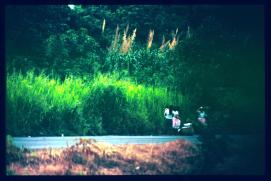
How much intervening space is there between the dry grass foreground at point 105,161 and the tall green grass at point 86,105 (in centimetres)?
43

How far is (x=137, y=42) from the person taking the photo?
265 inches

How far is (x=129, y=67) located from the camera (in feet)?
22.3

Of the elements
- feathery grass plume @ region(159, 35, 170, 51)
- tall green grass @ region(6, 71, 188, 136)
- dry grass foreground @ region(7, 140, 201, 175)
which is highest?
feathery grass plume @ region(159, 35, 170, 51)

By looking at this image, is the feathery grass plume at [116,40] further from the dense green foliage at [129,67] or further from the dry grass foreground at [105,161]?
the dry grass foreground at [105,161]

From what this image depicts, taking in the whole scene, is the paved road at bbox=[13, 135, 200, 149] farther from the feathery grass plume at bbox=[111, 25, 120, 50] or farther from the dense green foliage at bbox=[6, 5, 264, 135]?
the feathery grass plume at bbox=[111, 25, 120, 50]

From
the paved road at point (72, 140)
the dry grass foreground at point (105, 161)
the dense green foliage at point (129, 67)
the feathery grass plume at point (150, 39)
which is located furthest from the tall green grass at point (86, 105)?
the feathery grass plume at point (150, 39)

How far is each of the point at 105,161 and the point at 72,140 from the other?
591 mm

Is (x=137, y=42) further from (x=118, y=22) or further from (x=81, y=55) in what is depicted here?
(x=81, y=55)

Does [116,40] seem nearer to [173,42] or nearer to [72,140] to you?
[173,42]

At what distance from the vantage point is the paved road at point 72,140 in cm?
587

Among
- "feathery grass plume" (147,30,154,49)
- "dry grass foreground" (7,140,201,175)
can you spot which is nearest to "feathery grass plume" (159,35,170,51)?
"feathery grass plume" (147,30,154,49)

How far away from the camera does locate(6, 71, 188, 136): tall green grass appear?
6.18 m

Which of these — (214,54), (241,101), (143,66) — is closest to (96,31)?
(143,66)

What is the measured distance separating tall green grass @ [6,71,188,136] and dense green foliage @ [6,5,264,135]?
2 cm
